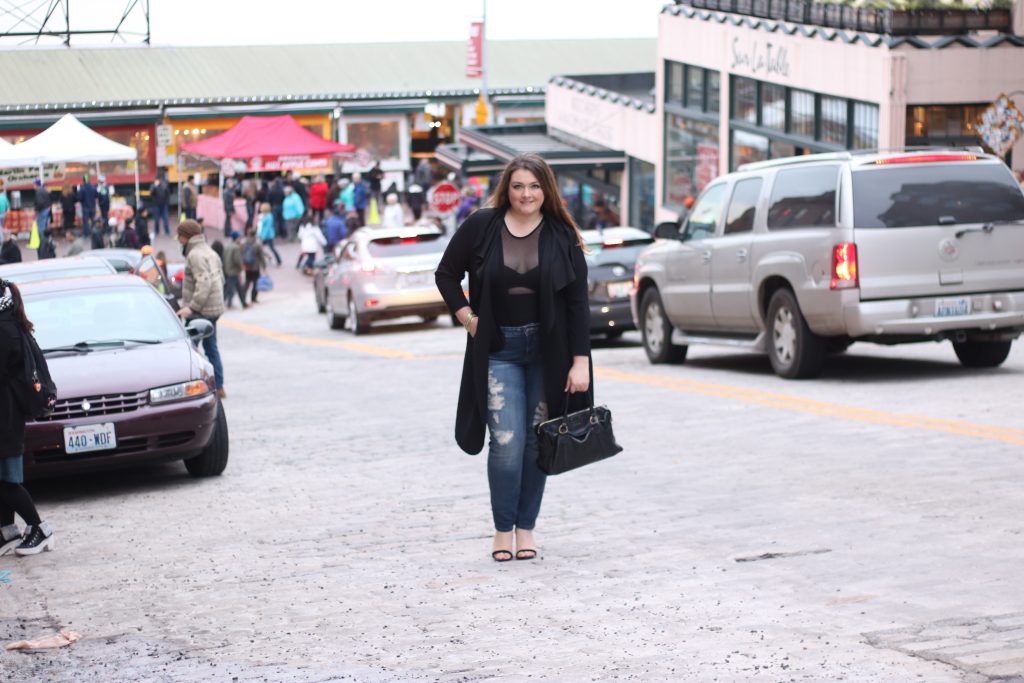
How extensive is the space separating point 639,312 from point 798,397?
4745 mm

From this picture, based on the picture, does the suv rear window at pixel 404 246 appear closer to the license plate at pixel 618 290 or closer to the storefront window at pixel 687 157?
the license plate at pixel 618 290

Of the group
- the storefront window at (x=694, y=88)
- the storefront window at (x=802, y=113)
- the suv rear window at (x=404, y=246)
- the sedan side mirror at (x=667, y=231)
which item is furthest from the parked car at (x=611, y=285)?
the storefront window at (x=694, y=88)

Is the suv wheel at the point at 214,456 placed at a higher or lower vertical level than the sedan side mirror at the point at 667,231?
lower

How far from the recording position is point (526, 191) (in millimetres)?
7266

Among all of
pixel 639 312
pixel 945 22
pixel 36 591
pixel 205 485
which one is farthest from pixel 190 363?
pixel 945 22

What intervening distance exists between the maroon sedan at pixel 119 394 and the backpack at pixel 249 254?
25.7 meters

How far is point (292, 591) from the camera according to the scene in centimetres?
738

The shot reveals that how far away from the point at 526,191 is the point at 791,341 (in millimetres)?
8211

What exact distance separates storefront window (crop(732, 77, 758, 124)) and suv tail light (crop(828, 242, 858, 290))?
74.1 feet

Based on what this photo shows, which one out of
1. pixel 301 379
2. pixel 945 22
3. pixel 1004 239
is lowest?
pixel 301 379

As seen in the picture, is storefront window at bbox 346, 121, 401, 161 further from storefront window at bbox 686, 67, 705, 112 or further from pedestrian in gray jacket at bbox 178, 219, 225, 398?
pedestrian in gray jacket at bbox 178, 219, 225, 398

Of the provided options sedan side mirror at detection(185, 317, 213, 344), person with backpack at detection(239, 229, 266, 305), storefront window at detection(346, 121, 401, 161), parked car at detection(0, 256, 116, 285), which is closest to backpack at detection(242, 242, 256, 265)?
person with backpack at detection(239, 229, 266, 305)

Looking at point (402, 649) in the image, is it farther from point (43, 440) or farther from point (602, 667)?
point (43, 440)

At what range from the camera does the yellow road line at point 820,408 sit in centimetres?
1103
